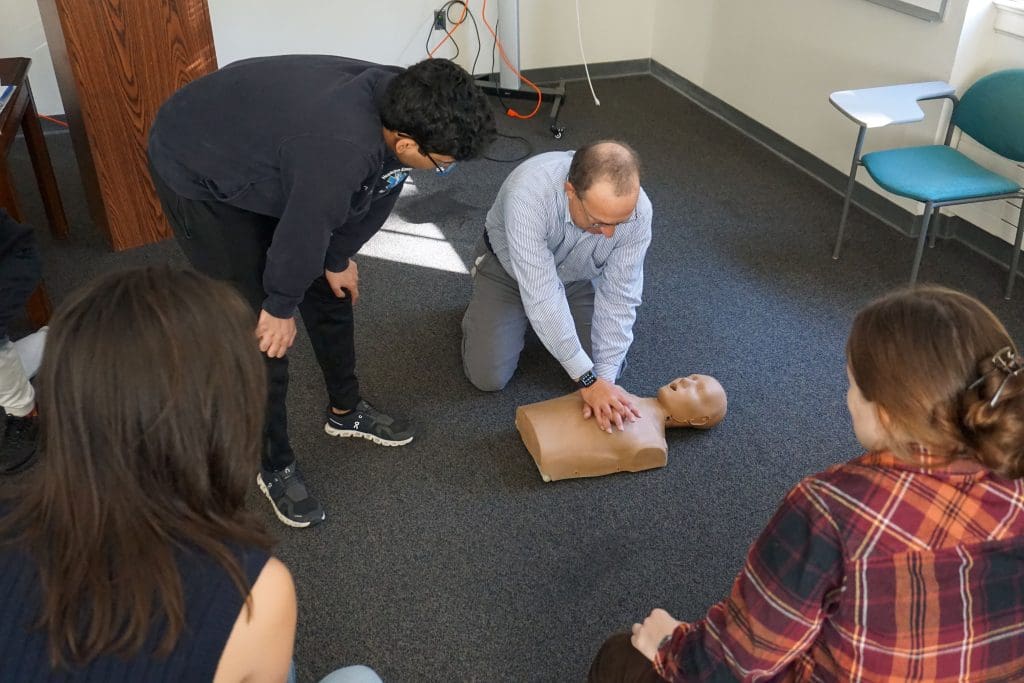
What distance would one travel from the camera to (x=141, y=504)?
82 centimetres

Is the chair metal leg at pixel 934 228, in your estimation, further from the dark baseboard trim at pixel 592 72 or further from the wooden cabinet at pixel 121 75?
the wooden cabinet at pixel 121 75

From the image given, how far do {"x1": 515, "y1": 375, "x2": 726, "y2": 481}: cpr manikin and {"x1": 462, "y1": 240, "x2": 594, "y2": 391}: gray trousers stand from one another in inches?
Result: 8.8

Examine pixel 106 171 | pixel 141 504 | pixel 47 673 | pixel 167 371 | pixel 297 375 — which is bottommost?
pixel 297 375

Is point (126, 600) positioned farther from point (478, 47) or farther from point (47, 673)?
point (478, 47)

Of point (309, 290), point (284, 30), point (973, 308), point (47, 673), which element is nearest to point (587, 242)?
point (309, 290)

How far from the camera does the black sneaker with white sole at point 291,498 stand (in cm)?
200

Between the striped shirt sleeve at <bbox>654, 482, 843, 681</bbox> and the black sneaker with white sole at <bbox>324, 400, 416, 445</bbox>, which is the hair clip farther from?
the black sneaker with white sole at <bbox>324, 400, 416, 445</bbox>

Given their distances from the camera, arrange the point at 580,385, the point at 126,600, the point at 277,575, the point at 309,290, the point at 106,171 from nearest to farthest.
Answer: the point at 126,600 < the point at 277,575 < the point at 309,290 < the point at 580,385 < the point at 106,171

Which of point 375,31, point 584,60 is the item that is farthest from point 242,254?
point 584,60

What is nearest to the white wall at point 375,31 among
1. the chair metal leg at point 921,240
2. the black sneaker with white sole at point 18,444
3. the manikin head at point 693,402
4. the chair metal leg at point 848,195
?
the chair metal leg at point 848,195

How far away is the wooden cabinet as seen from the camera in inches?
108

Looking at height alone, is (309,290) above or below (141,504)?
below

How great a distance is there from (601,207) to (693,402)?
554 mm

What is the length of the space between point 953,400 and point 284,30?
12.4 ft
